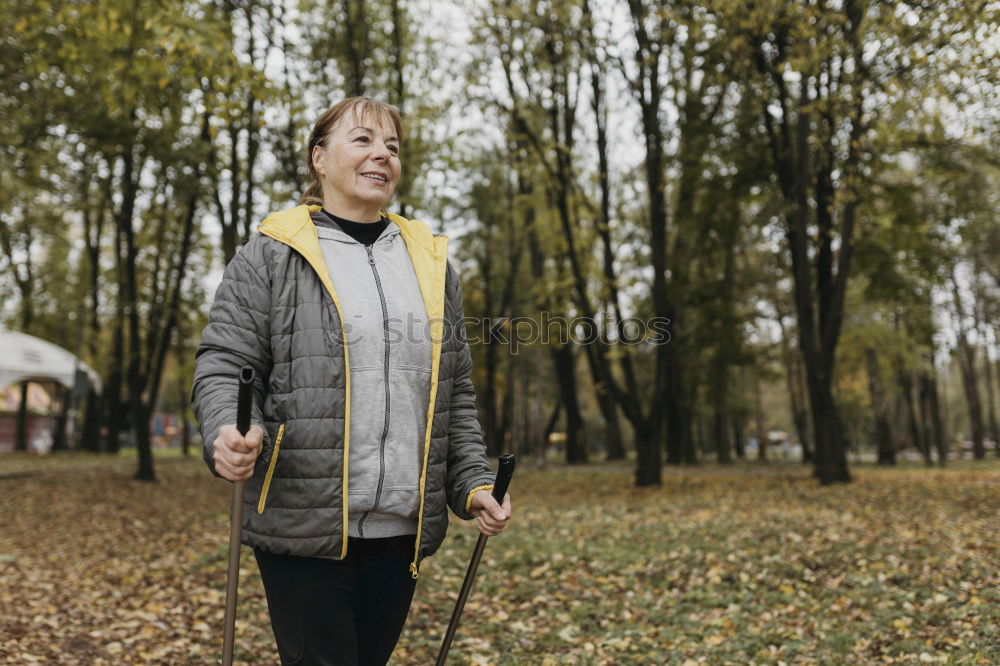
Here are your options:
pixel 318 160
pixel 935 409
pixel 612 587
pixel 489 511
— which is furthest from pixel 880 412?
pixel 318 160

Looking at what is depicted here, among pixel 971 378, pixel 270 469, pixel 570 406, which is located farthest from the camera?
pixel 971 378

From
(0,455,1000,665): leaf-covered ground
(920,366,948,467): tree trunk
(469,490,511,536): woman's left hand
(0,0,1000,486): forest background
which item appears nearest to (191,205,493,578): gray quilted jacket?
(469,490,511,536): woman's left hand

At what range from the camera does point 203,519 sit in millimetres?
10266

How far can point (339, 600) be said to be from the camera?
6.94ft

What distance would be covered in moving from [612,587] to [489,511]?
4.75 metres

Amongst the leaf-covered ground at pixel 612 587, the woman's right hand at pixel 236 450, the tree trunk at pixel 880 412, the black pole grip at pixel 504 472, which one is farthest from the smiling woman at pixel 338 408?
the tree trunk at pixel 880 412

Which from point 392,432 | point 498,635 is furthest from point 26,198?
point 392,432

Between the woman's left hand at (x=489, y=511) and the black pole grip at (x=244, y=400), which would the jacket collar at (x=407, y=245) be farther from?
the woman's left hand at (x=489, y=511)

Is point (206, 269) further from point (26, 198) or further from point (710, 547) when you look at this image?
point (710, 547)

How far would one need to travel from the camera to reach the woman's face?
2338 millimetres

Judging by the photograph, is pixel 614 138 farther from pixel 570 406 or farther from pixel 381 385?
pixel 381 385

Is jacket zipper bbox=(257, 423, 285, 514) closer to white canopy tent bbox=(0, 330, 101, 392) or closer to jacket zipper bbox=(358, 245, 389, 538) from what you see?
jacket zipper bbox=(358, 245, 389, 538)

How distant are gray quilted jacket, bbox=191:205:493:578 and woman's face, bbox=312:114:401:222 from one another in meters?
0.16

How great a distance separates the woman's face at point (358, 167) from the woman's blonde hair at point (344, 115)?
0.02 m
